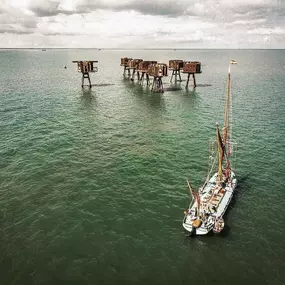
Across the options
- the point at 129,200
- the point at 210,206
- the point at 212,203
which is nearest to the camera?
the point at 210,206

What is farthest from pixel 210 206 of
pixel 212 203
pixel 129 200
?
pixel 129 200

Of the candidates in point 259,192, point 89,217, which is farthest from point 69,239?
point 259,192

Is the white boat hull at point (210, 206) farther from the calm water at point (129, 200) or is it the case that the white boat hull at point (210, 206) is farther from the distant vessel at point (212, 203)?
the calm water at point (129, 200)

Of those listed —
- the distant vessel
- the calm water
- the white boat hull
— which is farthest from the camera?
the distant vessel

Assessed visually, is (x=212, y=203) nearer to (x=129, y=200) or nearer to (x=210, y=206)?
(x=210, y=206)

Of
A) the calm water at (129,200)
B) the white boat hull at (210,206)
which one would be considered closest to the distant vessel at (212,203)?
the white boat hull at (210,206)

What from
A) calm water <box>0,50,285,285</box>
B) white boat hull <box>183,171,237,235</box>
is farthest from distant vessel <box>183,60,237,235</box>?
calm water <box>0,50,285,285</box>

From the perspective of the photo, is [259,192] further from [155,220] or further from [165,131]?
[165,131]

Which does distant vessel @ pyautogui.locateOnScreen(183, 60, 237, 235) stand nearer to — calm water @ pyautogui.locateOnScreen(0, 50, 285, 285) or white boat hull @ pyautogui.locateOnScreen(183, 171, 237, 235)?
white boat hull @ pyautogui.locateOnScreen(183, 171, 237, 235)
